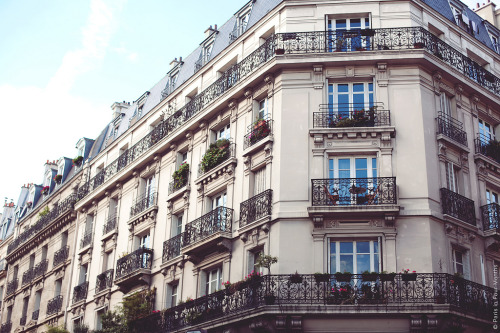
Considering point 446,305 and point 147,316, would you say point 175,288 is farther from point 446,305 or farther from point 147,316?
point 446,305

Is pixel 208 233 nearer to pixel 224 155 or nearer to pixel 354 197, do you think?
pixel 224 155

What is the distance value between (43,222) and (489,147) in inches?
878

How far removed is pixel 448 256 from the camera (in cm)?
1836

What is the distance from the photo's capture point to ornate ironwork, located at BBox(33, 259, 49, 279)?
32.9 meters

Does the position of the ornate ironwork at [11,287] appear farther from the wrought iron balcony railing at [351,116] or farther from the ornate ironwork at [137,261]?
the wrought iron balcony railing at [351,116]

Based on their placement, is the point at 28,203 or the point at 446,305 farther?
the point at 28,203

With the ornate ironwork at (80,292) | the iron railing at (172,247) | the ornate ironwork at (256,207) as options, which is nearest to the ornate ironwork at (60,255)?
the ornate ironwork at (80,292)

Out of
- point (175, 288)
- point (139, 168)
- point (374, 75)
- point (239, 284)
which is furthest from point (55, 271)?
point (374, 75)

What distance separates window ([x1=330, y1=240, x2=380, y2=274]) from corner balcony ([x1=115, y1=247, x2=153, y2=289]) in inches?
309

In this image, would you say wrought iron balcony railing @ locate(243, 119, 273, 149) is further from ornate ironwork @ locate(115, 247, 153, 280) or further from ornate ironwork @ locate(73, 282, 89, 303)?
ornate ironwork @ locate(73, 282, 89, 303)

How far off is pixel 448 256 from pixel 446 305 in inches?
84.5

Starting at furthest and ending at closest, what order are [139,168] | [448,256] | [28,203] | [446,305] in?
1. [28,203]
2. [139,168]
3. [448,256]
4. [446,305]

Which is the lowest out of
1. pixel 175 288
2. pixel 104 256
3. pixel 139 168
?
pixel 175 288

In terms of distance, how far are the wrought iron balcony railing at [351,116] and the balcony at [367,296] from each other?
177 inches
